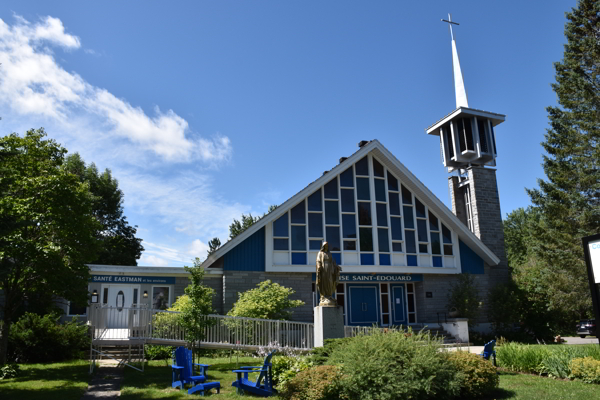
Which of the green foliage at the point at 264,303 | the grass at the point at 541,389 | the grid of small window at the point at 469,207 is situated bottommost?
the grass at the point at 541,389

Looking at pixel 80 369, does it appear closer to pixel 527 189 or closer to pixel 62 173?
pixel 62 173

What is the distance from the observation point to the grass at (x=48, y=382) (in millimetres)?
9734

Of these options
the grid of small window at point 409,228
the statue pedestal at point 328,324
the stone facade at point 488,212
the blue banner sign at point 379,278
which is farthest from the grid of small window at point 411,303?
the statue pedestal at point 328,324

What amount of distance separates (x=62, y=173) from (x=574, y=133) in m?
23.9

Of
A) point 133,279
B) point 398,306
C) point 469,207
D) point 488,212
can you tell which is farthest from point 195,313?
point 488,212

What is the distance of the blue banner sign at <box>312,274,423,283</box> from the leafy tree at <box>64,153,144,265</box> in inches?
813

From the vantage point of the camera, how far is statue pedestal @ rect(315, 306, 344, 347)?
12.5 meters

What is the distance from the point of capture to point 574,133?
24.0 m

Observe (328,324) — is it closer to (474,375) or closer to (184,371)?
(184,371)

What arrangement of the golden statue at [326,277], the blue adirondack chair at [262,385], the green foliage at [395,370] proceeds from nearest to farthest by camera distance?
1. the green foliage at [395,370]
2. the blue adirondack chair at [262,385]
3. the golden statue at [326,277]

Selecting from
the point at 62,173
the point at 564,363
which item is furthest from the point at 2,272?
the point at 564,363

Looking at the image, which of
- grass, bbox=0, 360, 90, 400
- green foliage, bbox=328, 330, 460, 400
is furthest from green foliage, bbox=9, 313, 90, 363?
green foliage, bbox=328, 330, 460, 400

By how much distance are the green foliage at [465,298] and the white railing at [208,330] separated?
8.66m

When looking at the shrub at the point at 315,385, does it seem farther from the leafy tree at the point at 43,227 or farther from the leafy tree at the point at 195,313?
the leafy tree at the point at 43,227
